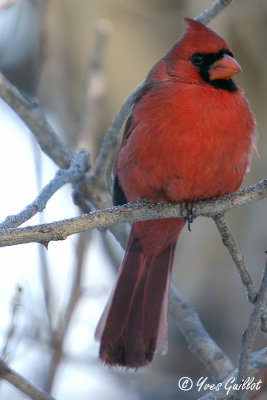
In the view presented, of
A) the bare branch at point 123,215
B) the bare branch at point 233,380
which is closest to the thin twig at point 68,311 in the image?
the bare branch at point 123,215

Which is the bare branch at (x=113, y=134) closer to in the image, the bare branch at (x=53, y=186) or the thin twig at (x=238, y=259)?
the bare branch at (x=53, y=186)

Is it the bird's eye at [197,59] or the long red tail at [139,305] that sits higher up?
the bird's eye at [197,59]

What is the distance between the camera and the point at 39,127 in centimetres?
326

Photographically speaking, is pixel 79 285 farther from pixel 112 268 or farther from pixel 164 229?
pixel 112 268

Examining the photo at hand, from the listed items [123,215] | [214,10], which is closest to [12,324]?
[123,215]

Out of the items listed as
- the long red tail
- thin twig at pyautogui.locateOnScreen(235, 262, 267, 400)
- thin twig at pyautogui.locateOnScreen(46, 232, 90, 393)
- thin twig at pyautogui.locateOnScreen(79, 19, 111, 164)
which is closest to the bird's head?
thin twig at pyautogui.locateOnScreen(79, 19, 111, 164)

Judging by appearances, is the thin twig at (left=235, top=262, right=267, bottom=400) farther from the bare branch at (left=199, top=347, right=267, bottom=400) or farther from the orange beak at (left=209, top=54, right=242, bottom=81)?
the orange beak at (left=209, top=54, right=242, bottom=81)

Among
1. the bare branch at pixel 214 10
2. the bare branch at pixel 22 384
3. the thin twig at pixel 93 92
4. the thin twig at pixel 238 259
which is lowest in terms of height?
the bare branch at pixel 22 384

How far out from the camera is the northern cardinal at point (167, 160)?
287 cm

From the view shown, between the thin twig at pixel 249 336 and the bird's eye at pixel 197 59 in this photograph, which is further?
the bird's eye at pixel 197 59

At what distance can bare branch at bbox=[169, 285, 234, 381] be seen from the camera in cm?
290

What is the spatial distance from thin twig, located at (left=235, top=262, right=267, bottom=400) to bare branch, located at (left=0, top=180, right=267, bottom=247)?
15.0 inches

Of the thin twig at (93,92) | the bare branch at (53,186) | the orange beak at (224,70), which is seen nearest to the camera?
the bare branch at (53,186)

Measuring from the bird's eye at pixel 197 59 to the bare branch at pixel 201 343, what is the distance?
104cm
